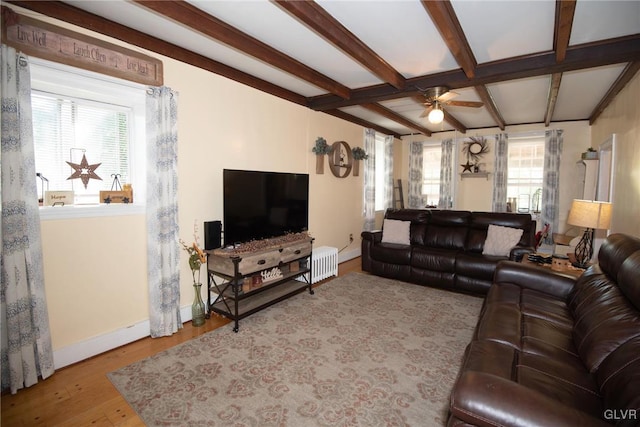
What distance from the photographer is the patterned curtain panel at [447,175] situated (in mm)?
7141

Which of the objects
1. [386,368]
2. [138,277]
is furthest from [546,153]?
[138,277]

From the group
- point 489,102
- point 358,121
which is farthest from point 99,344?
point 489,102

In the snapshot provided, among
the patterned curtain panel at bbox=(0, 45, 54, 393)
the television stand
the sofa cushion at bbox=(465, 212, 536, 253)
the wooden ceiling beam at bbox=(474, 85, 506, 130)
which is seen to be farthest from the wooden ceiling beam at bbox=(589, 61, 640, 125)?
the patterned curtain panel at bbox=(0, 45, 54, 393)

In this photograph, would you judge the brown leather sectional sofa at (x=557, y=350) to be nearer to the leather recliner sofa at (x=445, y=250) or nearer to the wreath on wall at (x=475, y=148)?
the leather recliner sofa at (x=445, y=250)

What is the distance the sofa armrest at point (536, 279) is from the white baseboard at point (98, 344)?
3.33 meters

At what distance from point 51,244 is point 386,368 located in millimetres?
2699

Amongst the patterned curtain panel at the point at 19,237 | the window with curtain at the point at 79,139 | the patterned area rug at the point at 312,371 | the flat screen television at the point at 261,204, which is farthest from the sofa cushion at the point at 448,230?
the patterned curtain panel at the point at 19,237

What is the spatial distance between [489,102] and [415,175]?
3.10 m

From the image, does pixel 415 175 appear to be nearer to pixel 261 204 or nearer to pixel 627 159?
pixel 627 159

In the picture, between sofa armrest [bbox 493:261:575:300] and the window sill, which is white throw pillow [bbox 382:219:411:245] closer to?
sofa armrest [bbox 493:261:575:300]

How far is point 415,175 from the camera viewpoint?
757 centimetres

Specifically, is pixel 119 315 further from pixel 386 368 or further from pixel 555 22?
pixel 555 22

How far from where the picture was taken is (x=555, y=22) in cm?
247

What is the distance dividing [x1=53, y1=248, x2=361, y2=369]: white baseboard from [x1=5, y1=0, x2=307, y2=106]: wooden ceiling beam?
248 centimetres
